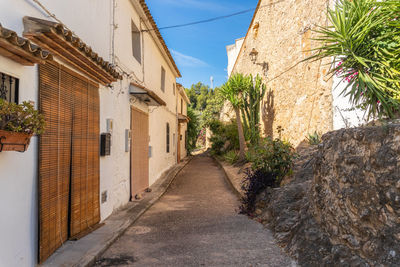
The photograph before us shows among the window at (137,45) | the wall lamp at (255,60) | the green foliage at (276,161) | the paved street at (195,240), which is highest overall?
the wall lamp at (255,60)

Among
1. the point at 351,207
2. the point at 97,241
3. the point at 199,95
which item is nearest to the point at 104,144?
the point at 97,241

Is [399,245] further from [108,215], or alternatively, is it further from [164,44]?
[164,44]

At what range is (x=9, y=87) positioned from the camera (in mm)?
2779

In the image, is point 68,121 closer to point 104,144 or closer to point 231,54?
point 104,144

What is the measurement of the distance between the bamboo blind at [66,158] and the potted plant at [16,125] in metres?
0.73

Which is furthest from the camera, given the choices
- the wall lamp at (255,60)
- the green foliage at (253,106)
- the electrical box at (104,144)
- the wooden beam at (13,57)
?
the wall lamp at (255,60)

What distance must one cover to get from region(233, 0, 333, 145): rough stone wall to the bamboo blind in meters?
5.88

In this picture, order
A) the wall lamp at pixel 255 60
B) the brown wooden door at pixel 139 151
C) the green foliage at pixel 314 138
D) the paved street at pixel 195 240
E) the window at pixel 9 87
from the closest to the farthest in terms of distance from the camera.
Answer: the window at pixel 9 87 < the paved street at pixel 195 240 < the brown wooden door at pixel 139 151 < the green foliage at pixel 314 138 < the wall lamp at pixel 255 60

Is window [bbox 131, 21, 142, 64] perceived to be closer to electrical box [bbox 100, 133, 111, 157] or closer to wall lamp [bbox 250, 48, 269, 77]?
electrical box [bbox 100, 133, 111, 157]

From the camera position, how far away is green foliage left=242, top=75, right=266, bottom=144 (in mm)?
13016

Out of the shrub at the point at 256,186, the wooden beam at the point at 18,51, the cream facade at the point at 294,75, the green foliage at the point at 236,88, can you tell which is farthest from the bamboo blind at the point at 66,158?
the green foliage at the point at 236,88

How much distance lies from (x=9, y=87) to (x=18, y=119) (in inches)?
21.1

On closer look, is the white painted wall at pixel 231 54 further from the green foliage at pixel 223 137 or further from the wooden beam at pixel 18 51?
the wooden beam at pixel 18 51

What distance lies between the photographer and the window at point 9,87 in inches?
104
